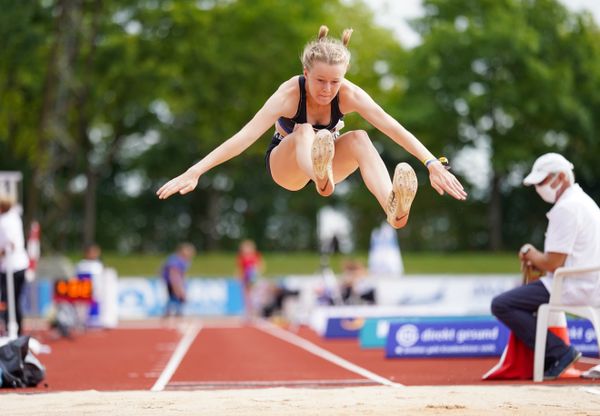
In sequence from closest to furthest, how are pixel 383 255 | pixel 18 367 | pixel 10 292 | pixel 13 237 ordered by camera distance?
1. pixel 18 367
2. pixel 13 237
3. pixel 10 292
4. pixel 383 255

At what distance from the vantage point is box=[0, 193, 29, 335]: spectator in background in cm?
1156

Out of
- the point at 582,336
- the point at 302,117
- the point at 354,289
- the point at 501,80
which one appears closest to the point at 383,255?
the point at 354,289

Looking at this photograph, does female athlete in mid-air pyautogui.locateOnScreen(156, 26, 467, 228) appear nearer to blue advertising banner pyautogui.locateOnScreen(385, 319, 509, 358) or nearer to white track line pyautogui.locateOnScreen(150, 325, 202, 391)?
white track line pyautogui.locateOnScreen(150, 325, 202, 391)

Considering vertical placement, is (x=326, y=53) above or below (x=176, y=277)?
above

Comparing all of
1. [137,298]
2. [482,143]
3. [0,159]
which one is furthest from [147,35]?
[482,143]

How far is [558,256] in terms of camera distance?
7.93m

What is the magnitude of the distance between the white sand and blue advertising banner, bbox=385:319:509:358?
174 inches

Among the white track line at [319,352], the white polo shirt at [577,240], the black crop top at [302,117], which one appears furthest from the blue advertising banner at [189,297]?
the black crop top at [302,117]

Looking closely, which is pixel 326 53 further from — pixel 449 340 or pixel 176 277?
pixel 176 277

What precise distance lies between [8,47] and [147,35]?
10.3 meters

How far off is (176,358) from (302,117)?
605 centimetres

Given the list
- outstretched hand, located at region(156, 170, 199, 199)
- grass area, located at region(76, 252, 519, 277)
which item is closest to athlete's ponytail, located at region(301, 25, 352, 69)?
outstretched hand, located at region(156, 170, 199, 199)

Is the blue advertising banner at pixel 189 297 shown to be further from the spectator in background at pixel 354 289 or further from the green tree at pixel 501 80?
the green tree at pixel 501 80

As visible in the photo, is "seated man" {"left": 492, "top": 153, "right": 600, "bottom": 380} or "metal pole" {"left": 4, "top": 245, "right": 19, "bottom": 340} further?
"metal pole" {"left": 4, "top": 245, "right": 19, "bottom": 340}
